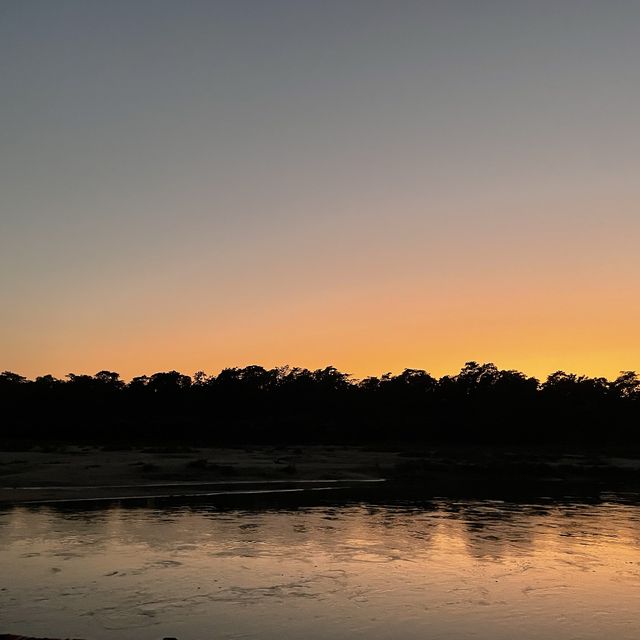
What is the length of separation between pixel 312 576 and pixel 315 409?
106641mm

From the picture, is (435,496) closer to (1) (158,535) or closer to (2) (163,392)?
(1) (158,535)

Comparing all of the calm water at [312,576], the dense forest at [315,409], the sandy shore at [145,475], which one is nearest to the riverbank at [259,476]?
the sandy shore at [145,475]

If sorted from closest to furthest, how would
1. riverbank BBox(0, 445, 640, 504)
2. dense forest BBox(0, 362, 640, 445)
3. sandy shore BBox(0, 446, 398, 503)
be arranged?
sandy shore BBox(0, 446, 398, 503) → riverbank BBox(0, 445, 640, 504) → dense forest BBox(0, 362, 640, 445)

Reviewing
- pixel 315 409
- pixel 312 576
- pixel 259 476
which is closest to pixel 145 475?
pixel 259 476

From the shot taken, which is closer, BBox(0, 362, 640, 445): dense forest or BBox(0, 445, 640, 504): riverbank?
BBox(0, 445, 640, 504): riverbank

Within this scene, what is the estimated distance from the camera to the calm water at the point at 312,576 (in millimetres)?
14281

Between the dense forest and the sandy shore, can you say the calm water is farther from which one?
the dense forest

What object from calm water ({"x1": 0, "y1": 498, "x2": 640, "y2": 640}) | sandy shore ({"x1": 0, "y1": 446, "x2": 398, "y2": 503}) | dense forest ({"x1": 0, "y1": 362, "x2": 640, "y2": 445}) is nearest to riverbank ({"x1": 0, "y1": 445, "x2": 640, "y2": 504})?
sandy shore ({"x1": 0, "y1": 446, "x2": 398, "y2": 503})

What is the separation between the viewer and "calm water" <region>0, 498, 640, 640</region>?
14281 millimetres

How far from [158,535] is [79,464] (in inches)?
1117

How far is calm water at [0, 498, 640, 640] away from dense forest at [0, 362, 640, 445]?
→ 75.1 meters

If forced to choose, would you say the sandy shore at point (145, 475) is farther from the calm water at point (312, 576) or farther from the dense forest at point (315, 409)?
the dense forest at point (315, 409)

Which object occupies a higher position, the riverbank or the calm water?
the calm water

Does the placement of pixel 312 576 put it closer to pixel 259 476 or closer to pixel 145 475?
pixel 145 475
